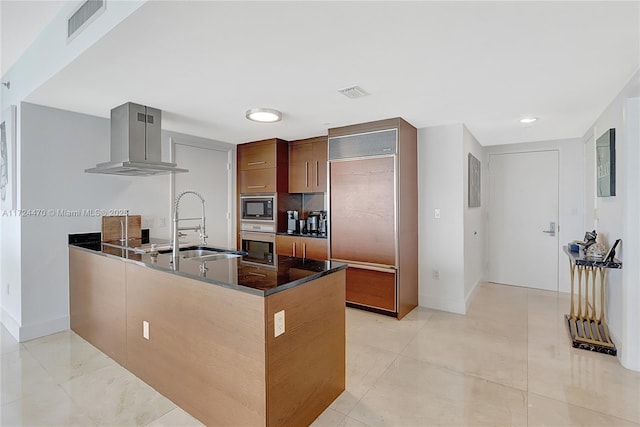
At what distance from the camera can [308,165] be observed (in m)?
4.65

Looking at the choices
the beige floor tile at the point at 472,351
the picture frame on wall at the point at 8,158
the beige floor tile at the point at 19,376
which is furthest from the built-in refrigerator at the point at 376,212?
the picture frame on wall at the point at 8,158

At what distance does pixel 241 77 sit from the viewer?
7.83 ft

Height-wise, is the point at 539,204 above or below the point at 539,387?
above

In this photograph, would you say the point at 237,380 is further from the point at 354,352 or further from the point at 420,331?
the point at 420,331

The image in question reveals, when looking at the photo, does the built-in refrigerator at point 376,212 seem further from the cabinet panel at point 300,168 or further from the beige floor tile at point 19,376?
the beige floor tile at point 19,376

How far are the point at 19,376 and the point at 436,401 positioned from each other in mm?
3008

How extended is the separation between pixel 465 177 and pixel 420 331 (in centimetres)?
184

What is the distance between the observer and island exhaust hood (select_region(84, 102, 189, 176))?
2.96m

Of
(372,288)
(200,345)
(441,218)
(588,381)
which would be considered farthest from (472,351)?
(200,345)

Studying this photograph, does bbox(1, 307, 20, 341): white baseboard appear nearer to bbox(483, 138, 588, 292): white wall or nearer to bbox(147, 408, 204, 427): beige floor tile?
bbox(147, 408, 204, 427): beige floor tile

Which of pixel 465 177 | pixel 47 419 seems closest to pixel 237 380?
pixel 47 419

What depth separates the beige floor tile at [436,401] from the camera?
197 cm

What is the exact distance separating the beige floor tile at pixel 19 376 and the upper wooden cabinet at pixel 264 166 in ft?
9.99

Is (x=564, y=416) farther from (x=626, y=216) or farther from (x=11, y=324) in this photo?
(x=11, y=324)
